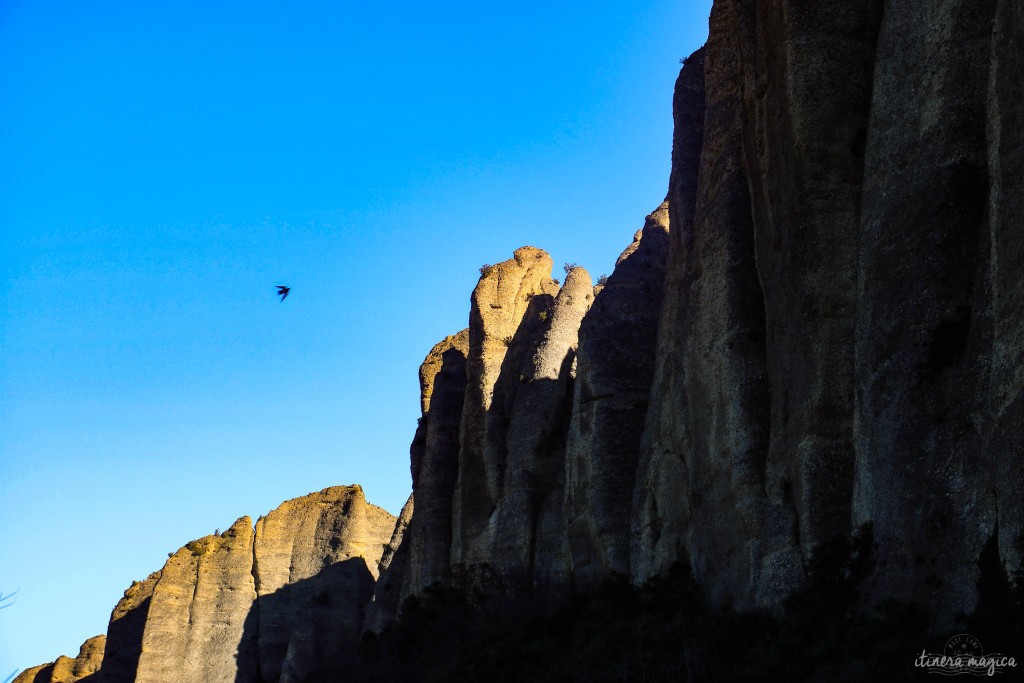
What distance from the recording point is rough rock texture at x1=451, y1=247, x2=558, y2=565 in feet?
130

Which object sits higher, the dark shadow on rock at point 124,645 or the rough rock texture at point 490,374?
the rough rock texture at point 490,374

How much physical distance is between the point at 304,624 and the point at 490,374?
17.0m

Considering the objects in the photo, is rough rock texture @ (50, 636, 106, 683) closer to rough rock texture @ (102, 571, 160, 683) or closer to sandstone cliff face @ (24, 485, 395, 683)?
rough rock texture @ (102, 571, 160, 683)

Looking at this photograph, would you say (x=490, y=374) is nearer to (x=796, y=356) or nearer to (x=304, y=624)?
(x=304, y=624)

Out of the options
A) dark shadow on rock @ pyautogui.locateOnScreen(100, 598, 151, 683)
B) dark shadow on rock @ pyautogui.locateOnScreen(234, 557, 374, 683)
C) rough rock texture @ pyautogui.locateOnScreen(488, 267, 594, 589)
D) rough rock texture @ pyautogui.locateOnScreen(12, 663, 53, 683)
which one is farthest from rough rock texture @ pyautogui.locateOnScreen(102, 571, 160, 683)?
rough rock texture @ pyautogui.locateOnScreen(488, 267, 594, 589)

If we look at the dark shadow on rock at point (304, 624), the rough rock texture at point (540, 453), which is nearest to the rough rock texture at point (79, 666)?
the dark shadow on rock at point (304, 624)

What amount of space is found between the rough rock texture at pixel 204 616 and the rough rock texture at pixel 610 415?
27930mm

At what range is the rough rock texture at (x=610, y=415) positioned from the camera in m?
30.8

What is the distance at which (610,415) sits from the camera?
32250 millimetres

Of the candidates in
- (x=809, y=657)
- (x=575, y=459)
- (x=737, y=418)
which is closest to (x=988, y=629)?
(x=809, y=657)

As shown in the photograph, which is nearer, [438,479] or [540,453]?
[540,453]

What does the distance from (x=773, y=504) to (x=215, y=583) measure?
4135 cm

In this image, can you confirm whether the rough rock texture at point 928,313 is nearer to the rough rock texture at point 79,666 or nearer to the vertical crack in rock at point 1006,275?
the vertical crack in rock at point 1006,275

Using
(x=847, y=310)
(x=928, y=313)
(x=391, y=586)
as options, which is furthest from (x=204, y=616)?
(x=928, y=313)
